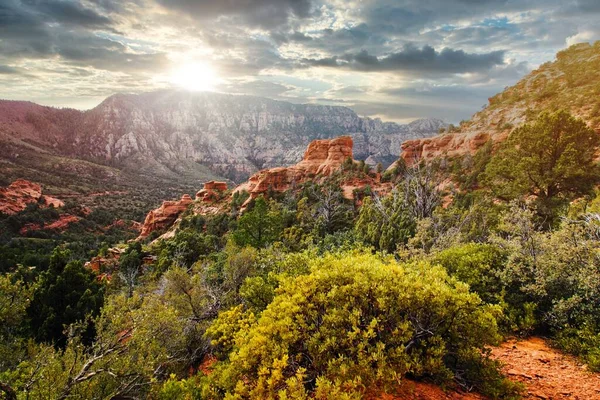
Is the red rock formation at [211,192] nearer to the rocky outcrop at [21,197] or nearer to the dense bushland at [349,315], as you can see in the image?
the rocky outcrop at [21,197]

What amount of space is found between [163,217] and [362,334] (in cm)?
6809

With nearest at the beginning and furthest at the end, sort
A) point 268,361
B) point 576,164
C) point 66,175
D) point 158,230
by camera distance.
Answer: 1. point 268,361
2. point 576,164
3. point 158,230
4. point 66,175

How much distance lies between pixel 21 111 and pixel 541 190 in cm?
23654

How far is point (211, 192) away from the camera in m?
75.2

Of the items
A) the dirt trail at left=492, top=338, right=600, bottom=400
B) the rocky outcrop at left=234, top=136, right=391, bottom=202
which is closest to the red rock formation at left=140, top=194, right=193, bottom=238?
the rocky outcrop at left=234, top=136, right=391, bottom=202

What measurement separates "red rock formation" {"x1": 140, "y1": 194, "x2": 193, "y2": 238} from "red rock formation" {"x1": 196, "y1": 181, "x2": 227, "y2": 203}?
4257 mm

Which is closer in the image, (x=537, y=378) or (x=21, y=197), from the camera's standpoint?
(x=537, y=378)

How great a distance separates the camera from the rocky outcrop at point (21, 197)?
71.6 metres

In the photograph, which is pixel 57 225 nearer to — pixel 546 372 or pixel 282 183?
pixel 282 183

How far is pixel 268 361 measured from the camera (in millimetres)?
6152

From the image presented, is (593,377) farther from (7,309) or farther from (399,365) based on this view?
(7,309)

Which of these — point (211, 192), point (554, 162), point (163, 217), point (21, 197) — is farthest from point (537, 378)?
point (21, 197)

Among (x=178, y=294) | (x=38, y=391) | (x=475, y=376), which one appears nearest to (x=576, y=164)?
(x=475, y=376)

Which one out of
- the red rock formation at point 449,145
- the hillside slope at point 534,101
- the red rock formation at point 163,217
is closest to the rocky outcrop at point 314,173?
the red rock formation at point 449,145
